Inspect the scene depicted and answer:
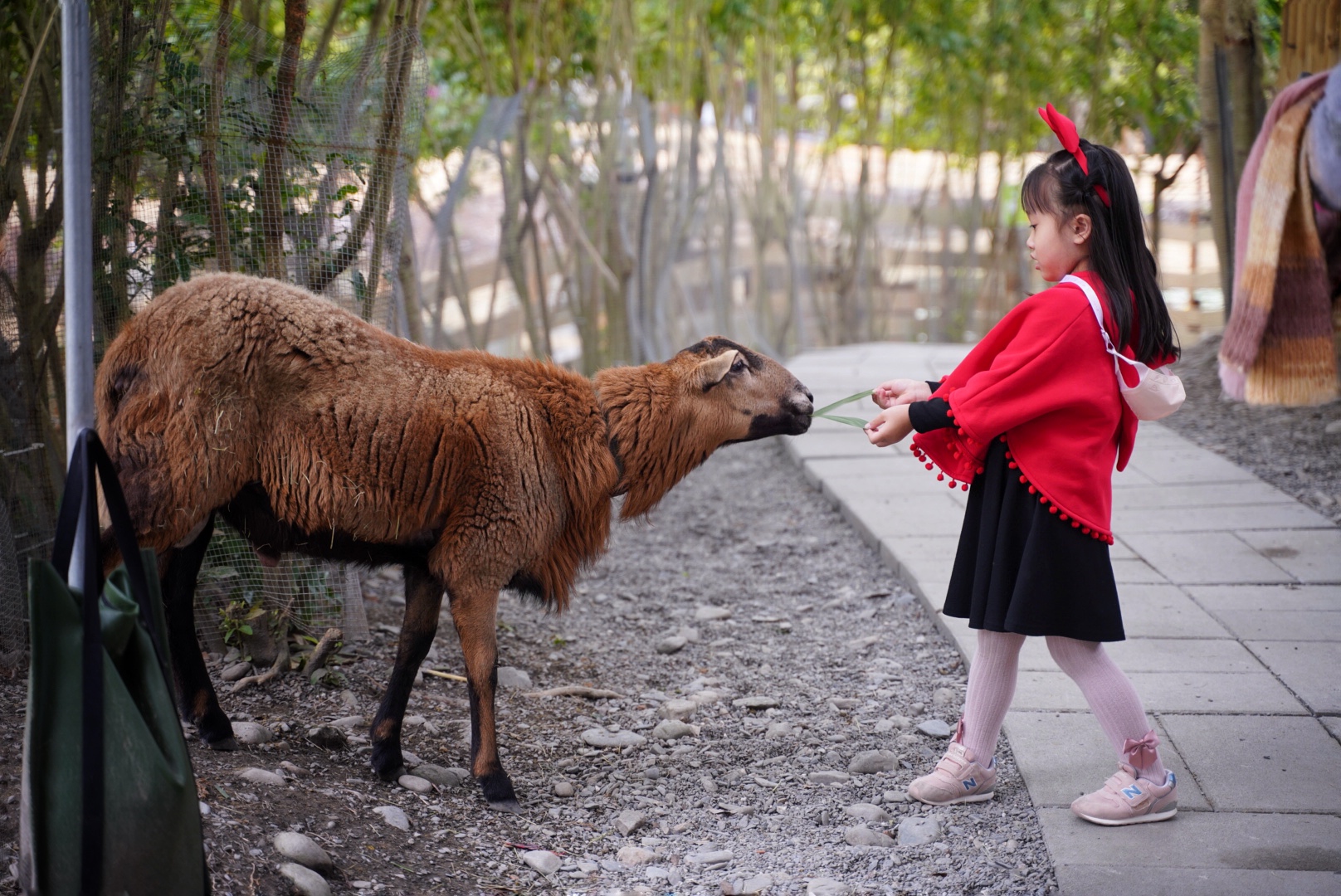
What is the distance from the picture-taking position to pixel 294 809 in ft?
9.92

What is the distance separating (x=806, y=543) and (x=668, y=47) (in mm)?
6075

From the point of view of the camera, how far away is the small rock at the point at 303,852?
108 inches

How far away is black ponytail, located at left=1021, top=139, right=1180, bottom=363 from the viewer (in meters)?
2.96

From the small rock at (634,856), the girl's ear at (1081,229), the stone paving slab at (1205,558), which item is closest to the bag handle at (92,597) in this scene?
the small rock at (634,856)

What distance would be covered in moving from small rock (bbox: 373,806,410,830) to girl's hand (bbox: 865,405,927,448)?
5.71 feet

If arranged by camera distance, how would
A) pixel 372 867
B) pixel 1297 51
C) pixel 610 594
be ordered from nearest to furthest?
pixel 372 867 → pixel 610 594 → pixel 1297 51

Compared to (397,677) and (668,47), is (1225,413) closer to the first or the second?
(668,47)

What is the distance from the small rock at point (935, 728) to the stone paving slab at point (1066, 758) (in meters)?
0.26

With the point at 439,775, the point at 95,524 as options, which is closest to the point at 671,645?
the point at 439,775

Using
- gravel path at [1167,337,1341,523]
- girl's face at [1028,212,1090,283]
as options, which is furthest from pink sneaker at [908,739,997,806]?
gravel path at [1167,337,1341,523]

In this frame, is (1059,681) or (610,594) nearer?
(1059,681)

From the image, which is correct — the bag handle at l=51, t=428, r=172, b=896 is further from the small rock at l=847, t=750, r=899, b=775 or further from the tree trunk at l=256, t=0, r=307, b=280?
the small rock at l=847, t=750, r=899, b=775

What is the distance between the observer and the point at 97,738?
2.08 meters

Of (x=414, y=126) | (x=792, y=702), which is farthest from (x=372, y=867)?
(x=414, y=126)
